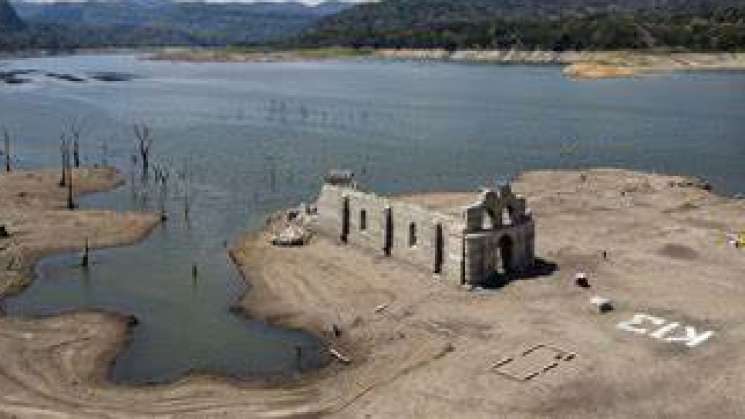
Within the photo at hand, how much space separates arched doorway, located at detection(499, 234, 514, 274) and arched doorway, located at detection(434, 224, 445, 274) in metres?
3.62

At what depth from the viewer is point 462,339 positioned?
56625mm

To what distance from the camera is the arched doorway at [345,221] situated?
75.9 metres

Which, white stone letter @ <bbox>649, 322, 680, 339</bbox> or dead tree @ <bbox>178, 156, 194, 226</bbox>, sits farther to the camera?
dead tree @ <bbox>178, 156, 194, 226</bbox>

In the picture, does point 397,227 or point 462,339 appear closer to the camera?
point 462,339

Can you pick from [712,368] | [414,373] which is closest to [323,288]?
[414,373]

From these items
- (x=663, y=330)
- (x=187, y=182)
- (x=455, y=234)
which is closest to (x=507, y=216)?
(x=455, y=234)

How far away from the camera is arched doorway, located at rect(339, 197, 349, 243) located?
75.9m

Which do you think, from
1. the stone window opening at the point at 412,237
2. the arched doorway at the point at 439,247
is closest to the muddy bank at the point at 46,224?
the stone window opening at the point at 412,237

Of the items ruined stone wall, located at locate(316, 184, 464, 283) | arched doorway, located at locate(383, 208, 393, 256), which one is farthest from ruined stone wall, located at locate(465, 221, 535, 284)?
arched doorway, located at locate(383, 208, 393, 256)

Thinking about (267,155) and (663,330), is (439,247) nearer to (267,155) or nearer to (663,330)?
(663,330)

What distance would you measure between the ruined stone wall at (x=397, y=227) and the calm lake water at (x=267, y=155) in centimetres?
841

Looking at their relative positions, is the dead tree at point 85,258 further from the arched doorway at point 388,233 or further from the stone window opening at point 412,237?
the stone window opening at point 412,237

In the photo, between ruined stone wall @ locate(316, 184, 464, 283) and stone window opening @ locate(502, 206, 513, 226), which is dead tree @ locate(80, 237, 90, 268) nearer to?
ruined stone wall @ locate(316, 184, 464, 283)

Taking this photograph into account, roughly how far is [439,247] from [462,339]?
11.1 m
